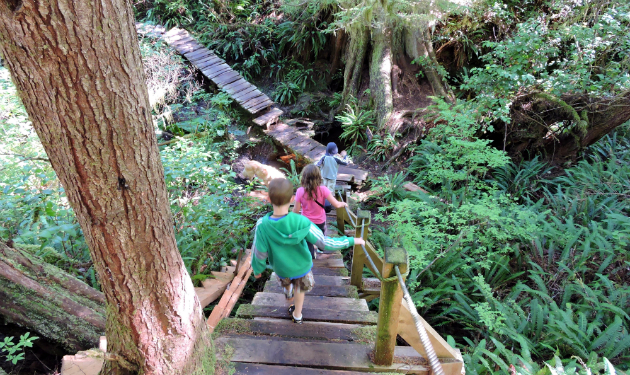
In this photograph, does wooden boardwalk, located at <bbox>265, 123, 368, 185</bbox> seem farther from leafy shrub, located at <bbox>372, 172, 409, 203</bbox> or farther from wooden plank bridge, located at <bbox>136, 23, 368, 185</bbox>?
leafy shrub, located at <bbox>372, 172, 409, 203</bbox>

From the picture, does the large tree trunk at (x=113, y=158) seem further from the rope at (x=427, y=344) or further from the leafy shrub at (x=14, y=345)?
the rope at (x=427, y=344)

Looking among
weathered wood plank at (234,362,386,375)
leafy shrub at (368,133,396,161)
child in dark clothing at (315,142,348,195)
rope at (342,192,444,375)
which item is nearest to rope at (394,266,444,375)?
rope at (342,192,444,375)

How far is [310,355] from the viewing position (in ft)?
7.88

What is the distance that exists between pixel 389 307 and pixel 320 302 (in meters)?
1.35

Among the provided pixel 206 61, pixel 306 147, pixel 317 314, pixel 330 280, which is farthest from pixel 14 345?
pixel 206 61

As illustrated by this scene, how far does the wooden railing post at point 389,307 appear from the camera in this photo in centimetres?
207

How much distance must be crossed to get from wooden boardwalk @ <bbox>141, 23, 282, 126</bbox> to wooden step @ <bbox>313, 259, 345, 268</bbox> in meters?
6.39

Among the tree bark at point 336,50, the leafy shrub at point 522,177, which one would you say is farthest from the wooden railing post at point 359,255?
Answer: the tree bark at point 336,50

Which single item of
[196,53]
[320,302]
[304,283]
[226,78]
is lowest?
[320,302]

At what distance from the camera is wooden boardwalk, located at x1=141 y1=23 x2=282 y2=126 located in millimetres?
10477

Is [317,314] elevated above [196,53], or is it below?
below

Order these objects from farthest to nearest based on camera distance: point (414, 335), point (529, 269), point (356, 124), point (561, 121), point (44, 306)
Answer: point (356, 124) < point (561, 121) < point (529, 269) < point (44, 306) < point (414, 335)

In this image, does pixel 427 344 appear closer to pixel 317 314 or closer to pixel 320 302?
pixel 317 314

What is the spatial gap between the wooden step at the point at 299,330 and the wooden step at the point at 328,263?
1.82 m
